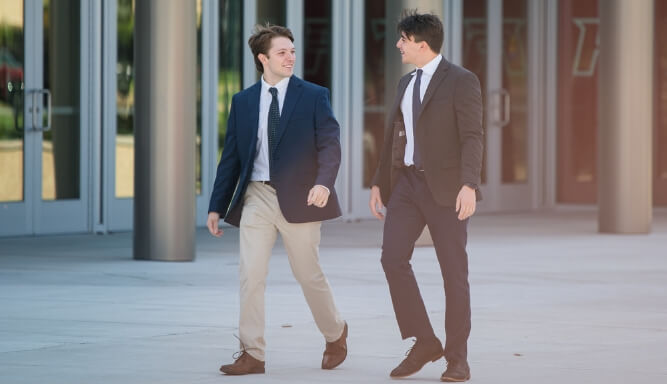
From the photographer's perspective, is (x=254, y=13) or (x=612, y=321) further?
(x=254, y=13)

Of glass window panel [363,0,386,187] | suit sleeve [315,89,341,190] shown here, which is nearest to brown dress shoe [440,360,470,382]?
suit sleeve [315,89,341,190]

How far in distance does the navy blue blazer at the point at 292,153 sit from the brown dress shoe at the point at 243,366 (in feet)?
2.16

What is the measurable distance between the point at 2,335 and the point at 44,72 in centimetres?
798

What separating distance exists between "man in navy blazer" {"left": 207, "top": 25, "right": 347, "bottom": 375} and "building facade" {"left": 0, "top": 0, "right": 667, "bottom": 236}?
7388 millimetres

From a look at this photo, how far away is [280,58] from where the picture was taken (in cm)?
686

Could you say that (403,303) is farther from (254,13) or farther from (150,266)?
(254,13)

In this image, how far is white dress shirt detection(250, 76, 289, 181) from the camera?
22.6 feet

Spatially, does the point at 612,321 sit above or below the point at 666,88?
below

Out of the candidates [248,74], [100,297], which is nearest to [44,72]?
[248,74]

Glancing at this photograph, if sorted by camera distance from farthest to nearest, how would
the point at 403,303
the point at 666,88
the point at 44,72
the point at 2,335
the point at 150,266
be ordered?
the point at 666,88 → the point at 44,72 → the point at 150,266 → the point at 2,335 → the point at 403,303

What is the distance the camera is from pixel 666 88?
22.1 meters

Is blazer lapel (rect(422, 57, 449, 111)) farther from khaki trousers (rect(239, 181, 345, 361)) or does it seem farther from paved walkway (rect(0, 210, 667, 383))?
paved walkway (rect(0, 210, 667, 383))

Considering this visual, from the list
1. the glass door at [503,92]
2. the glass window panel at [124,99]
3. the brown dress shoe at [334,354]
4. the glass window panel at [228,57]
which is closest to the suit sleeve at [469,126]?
the brown dress shoe at [334,354]

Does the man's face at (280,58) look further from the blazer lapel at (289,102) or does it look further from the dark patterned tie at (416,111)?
the dark patterned tie at (416,111)
